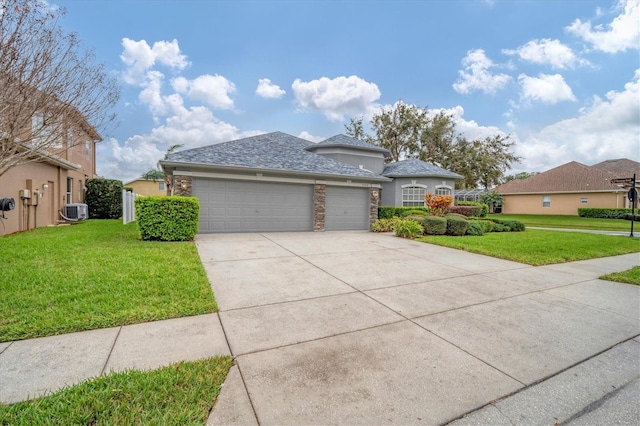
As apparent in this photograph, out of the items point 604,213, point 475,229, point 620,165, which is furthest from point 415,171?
point 620,165

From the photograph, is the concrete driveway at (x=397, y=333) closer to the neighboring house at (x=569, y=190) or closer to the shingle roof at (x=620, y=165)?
the neighboring house at (x=569, y=190)

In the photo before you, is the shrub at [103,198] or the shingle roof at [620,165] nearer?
the shrub at [103,198]

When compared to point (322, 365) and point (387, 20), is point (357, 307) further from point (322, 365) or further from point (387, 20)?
point (387, 20)

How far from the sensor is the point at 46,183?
1234cm

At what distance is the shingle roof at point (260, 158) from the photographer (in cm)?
1134

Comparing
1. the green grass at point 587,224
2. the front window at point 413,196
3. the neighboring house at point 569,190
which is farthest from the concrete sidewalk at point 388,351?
the neighboring house at point 569,190

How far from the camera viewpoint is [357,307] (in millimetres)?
4016

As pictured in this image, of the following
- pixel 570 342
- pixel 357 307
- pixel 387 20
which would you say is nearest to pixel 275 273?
pixel 357 307

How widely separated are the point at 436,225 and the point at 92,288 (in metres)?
11.3

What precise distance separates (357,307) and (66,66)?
924cm

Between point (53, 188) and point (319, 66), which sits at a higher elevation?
point (319, 66)

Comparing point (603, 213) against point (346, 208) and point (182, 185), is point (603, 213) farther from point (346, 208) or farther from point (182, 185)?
point (182, 185)

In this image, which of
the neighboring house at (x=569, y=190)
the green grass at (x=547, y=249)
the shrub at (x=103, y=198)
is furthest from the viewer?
the neighboring house at (x=569, y=190)

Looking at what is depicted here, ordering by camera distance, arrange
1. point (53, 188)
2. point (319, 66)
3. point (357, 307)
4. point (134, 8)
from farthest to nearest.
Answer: point (319, 66) < point (53, 188) < point (134, 8) < point (357, 307)
